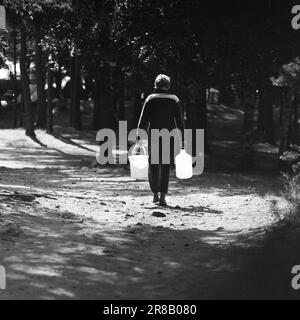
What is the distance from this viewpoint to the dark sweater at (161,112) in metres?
11.1

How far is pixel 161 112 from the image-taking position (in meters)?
11.2

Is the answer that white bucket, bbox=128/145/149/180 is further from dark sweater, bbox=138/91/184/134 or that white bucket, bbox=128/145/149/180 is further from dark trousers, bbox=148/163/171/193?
dark sweater, bbox=138/91/184/134

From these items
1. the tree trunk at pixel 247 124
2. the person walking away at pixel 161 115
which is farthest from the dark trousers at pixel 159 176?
the tree trunk at pixel 247 124

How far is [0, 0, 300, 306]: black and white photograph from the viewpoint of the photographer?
6508 mm

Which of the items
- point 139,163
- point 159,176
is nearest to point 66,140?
point 139,163

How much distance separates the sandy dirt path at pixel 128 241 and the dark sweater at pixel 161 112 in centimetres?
129

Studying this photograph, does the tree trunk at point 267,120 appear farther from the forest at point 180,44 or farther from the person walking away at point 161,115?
the person walking away at point 161,115

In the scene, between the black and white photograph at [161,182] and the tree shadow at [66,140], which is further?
the tree shadow at [66,140]

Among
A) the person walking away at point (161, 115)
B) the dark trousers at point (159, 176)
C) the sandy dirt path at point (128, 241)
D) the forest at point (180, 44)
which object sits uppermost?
the forest at point (180, 44)

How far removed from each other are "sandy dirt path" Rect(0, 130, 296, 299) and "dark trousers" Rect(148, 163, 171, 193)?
357mm

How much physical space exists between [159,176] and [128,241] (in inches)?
121

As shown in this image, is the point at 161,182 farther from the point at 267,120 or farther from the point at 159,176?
the point at 267,120

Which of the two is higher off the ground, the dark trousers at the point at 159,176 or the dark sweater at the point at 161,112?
the dark sweater at the point at 161,112

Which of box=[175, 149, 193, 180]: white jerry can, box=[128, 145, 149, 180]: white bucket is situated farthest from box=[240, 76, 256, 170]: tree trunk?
box=[175, 149, 193, 180]: white jerry can
